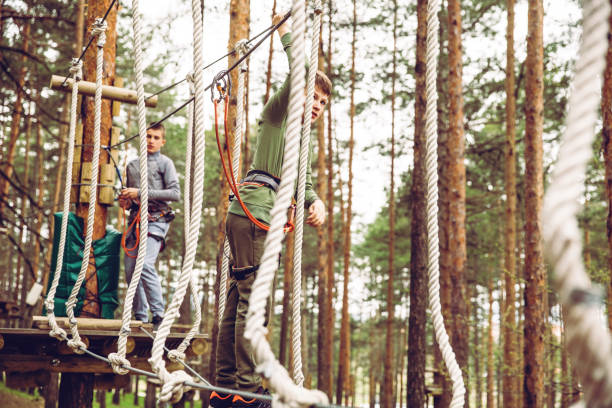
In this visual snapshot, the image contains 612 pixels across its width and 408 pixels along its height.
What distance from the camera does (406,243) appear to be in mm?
17516

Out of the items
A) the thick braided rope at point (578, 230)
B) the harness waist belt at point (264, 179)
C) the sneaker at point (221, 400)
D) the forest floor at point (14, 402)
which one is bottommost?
the forest floor at point (14, 402)

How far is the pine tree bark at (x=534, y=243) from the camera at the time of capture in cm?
739

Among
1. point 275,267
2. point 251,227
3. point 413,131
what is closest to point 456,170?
point 413,131

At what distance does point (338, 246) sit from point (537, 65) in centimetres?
1425

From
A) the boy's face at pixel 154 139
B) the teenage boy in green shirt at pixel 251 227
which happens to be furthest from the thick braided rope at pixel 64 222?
the teenage boy in green shirt at pixel 251 227

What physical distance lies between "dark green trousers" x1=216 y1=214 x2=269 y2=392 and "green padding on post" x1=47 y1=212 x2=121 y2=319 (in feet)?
6.90

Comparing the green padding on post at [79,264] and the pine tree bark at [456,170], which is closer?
the green padding on post at [79,264]

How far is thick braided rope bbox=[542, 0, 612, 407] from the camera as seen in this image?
513 mm

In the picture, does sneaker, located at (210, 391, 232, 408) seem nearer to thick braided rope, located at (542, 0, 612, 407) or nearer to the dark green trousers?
the dark green trousers

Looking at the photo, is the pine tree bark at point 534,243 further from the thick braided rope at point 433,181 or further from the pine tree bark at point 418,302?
the thick braided rope at point 433,181

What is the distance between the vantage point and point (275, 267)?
104cm

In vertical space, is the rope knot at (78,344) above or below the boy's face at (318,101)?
below

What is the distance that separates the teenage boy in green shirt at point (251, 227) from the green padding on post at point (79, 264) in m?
2.12

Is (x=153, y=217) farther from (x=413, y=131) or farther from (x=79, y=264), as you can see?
(x=413, y=131)
